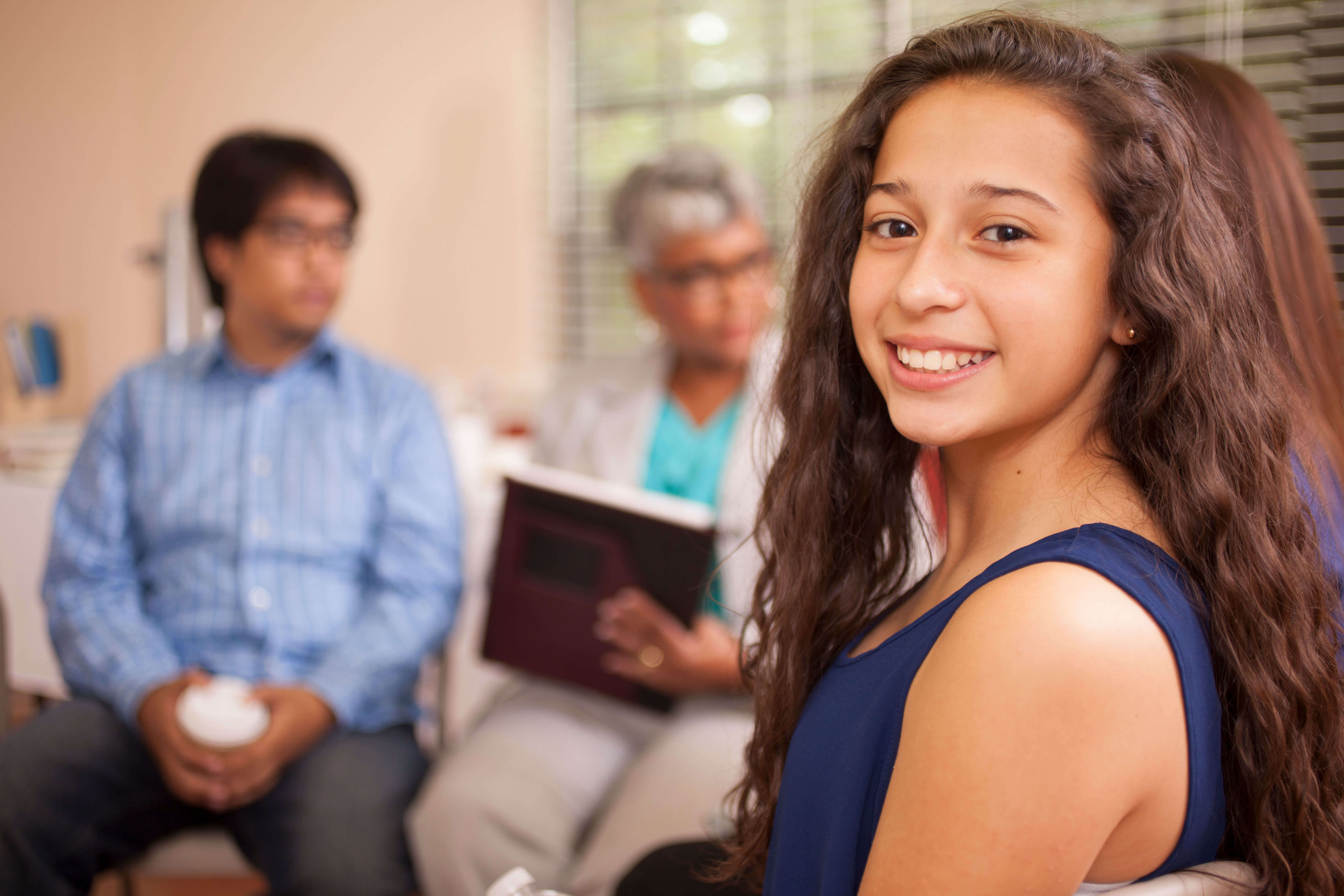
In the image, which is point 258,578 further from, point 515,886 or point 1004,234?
point 1004,234

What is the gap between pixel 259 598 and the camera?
1.62m

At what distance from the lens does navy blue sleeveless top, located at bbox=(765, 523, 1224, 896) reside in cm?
62

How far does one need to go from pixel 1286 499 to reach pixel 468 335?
2.58m

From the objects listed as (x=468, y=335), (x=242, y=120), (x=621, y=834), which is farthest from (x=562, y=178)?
(x=621, y=834)

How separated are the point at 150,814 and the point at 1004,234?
1.43 metres

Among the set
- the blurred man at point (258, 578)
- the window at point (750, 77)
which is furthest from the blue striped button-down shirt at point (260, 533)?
the window at point (750, 77)

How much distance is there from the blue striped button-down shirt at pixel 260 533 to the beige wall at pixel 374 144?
4.16 feet

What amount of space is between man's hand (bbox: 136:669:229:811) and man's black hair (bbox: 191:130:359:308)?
85 centimetres

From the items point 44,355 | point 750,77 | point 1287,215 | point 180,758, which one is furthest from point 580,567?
point 44,355

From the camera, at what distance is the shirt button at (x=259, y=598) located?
5.30ft

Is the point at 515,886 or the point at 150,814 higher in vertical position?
the point at 515,886

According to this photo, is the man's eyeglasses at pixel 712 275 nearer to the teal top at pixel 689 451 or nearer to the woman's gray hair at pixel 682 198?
the woman's gray hair at pixel 682 198

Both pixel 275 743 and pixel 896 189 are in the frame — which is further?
pixel 275 743

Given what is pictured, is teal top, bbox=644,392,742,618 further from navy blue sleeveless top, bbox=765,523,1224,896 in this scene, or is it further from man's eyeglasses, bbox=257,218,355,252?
navy blue sleeveless top, bbox=765,523,1224,896
